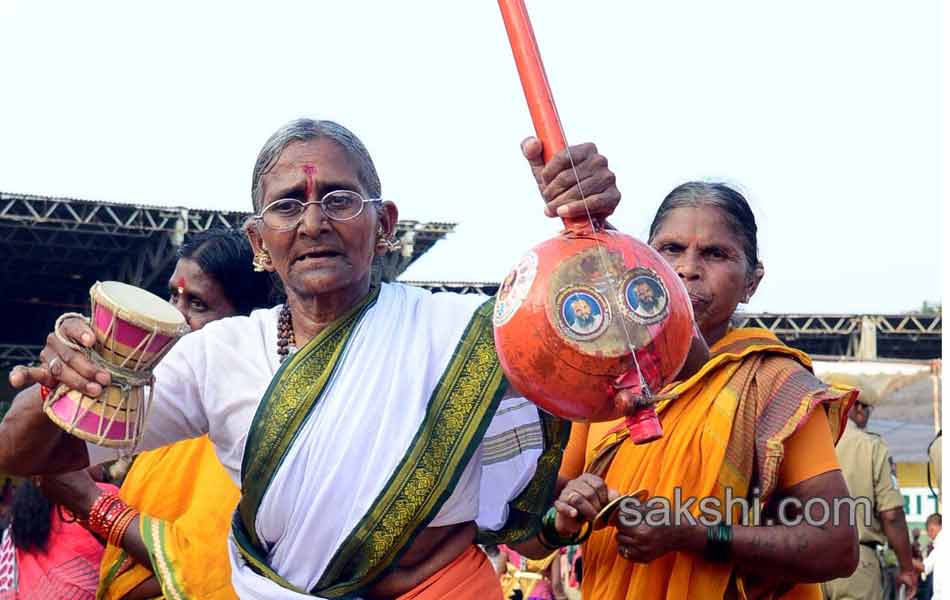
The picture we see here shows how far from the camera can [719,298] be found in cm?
334

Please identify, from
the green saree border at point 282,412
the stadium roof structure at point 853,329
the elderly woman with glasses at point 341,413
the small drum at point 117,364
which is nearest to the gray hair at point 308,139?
the elderly woman with glasses at point 341,413

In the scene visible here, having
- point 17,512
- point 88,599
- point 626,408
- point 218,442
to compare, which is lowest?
point 88,599

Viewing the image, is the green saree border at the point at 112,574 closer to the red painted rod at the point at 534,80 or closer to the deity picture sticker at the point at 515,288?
the deity picture sticker at the point at 515,288

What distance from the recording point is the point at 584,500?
9.51ft

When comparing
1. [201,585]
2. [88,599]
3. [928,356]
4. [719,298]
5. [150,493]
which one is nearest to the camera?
[719,298]

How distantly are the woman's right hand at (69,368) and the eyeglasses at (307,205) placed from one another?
0.53 metres

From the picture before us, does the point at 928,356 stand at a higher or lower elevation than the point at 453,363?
lower

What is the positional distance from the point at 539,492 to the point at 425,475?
45cm

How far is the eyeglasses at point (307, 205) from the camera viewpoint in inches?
114

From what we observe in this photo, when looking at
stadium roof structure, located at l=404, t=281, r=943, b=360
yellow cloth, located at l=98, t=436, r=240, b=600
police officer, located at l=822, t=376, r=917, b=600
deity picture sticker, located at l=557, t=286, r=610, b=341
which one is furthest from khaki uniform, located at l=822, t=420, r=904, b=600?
stadium roof structure, located at l=404, t=281, r=943, b=360

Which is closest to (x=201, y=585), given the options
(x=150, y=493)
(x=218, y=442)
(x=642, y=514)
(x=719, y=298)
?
(x=150, y=493)

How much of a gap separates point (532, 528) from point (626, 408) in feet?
3.22

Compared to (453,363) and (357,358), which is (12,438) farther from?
(453,363)

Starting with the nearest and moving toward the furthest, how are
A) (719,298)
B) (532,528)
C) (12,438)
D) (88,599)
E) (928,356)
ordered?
(12,438) < (532,528) < (719,298) < (88,599) < (928,356)
